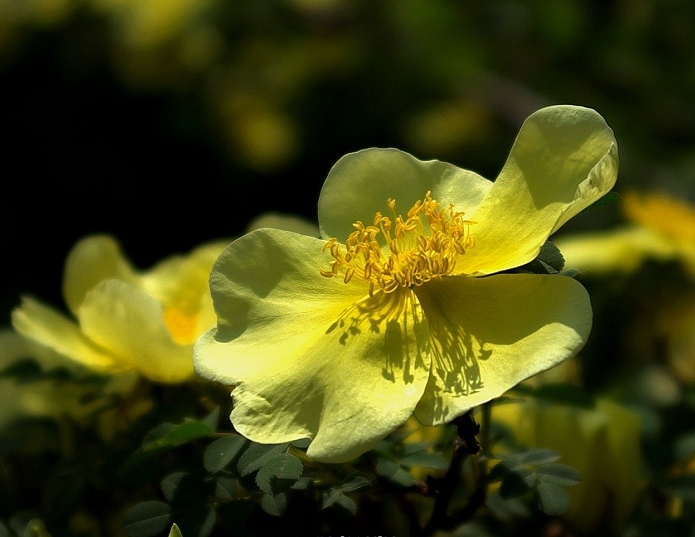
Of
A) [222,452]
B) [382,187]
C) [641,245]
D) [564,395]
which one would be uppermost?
[382,187]

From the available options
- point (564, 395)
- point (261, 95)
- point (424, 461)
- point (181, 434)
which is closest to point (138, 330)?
point (181, 434)

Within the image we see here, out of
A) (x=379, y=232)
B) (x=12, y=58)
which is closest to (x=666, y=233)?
(x=379, y=232)

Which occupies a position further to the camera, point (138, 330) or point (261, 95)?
point (261, 95)

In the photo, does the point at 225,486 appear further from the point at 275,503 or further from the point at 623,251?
the point at 623,251

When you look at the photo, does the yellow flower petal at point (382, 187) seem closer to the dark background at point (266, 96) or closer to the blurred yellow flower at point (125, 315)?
the blurred yellow flower at point (125, 315)

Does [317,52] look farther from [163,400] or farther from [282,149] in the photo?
[163,400]

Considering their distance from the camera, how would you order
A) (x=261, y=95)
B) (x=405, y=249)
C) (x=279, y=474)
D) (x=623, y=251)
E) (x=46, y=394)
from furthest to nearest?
(x=261, y=95) → (x=623, y=251) → (x=46, y=394) → (x=405, y=249) → (x=279, y=474)

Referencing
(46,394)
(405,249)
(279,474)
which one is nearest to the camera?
(279,474)

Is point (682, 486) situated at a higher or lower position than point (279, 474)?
lower
